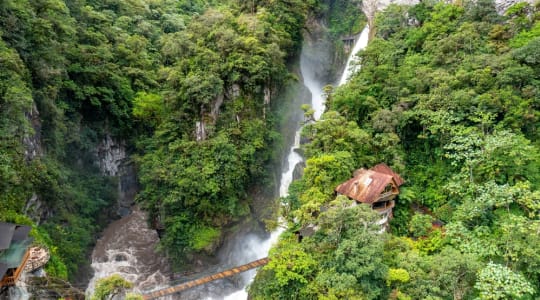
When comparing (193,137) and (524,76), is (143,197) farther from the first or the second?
(524,76)

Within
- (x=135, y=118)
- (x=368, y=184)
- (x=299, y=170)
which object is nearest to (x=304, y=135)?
(x=299, y=170)

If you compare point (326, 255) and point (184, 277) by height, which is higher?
point (326, 255)

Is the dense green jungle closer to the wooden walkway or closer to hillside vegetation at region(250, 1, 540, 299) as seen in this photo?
hillside vegetation at region(250, 1, 540, 299)

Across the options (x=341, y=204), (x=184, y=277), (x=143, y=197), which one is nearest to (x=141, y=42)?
(x=143, y=197)

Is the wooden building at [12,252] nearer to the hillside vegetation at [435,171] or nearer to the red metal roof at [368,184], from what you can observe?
the hillside vegetation at [435,171]

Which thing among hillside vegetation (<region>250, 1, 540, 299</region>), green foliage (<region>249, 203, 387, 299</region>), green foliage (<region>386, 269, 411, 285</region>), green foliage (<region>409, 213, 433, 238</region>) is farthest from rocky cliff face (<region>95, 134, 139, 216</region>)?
green foliage (<region>386, 269, 411, 285</region>)

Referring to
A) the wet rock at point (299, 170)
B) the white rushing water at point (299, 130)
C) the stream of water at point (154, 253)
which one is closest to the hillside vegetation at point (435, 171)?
the white rushing water at point (299, 130)
